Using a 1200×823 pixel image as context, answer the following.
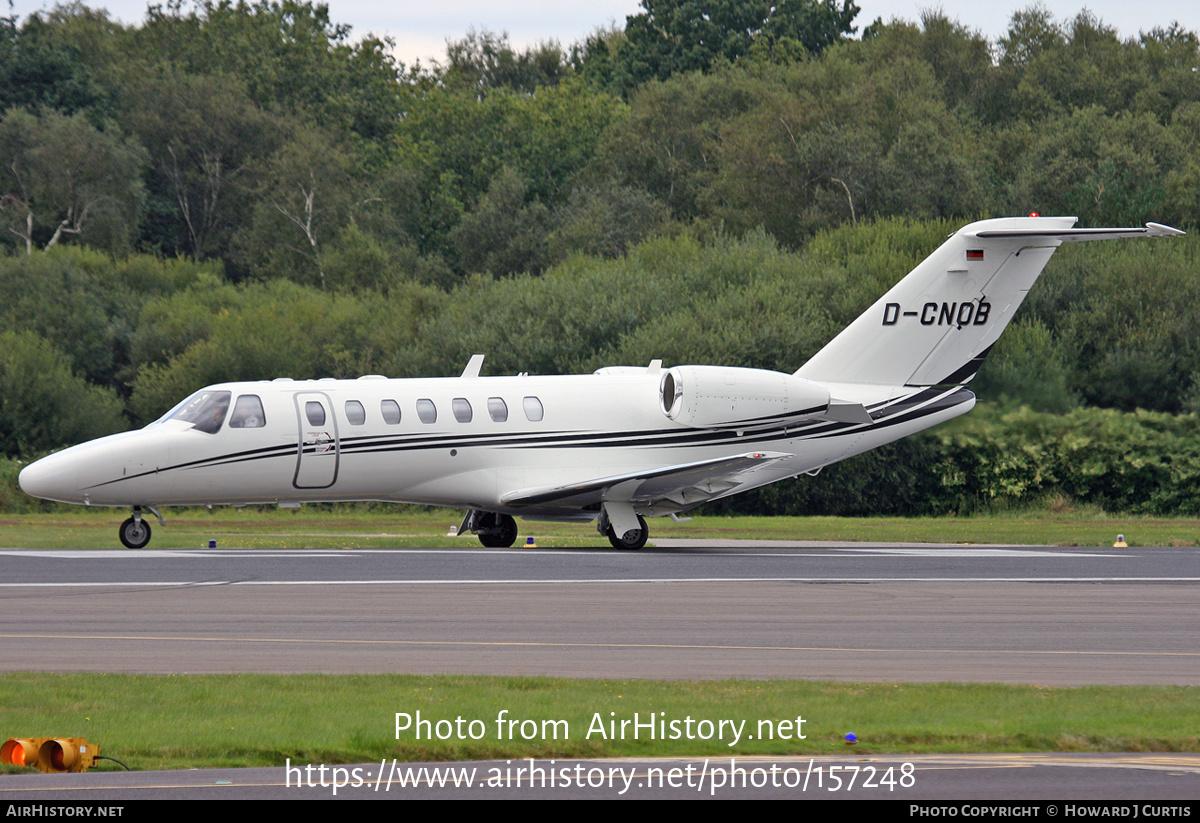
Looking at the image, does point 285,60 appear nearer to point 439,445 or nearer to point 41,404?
point 41,404

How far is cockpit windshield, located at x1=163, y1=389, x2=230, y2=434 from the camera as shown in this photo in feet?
83.9

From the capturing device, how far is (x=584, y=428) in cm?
2742

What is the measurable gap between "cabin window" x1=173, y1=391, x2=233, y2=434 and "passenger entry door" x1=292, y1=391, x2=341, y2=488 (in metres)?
1.28

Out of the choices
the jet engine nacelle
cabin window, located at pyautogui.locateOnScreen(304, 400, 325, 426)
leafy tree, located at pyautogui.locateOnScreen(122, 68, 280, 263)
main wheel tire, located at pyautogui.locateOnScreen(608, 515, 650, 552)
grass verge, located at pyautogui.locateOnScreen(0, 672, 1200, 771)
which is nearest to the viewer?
grass verge, located at pyautogui.locateOnScreen(0, 672, 1200, 771)

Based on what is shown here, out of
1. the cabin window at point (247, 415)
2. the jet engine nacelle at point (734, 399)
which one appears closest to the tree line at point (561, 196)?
the jet engine nacelle at point (734, 399)

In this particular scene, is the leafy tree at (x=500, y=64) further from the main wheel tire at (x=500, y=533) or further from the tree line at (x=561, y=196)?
the main wheel tire at (x=500, y=533)

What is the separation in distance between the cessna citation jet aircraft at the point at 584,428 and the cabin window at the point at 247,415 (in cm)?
2

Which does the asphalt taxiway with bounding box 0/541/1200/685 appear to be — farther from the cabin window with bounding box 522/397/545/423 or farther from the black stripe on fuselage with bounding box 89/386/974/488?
the cabin window with bounding box 522/397/545/423

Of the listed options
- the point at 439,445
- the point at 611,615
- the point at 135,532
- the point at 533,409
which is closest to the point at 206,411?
the point at 135,532

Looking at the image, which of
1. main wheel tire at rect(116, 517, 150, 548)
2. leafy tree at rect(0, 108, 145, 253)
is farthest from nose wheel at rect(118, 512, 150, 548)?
leafy tree at rect(0, 108, 145, 253)

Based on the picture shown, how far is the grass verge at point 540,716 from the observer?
9.57 metres

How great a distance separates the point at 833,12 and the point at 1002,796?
9284cm

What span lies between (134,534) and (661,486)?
365 inches

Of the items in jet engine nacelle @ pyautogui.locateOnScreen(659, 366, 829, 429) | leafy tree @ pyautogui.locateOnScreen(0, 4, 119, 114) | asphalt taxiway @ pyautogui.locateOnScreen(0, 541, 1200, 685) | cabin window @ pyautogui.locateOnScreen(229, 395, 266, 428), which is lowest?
asphalt taxiway @ pyautogui.locateOnScreen(0, 541, 1200, 685)
